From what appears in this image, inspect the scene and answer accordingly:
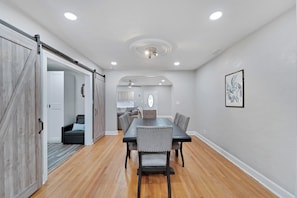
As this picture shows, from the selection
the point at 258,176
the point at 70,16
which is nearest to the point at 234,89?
the point at 258,176

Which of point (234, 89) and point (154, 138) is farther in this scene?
point (234, 89)

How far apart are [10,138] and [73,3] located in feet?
5.69

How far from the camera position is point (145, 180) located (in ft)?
8.45

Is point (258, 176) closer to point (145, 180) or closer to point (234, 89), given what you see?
point (234, 89)

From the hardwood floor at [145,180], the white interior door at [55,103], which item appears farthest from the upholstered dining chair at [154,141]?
the white interior door at [55,103]

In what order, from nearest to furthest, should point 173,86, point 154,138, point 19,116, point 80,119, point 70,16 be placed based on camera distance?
point 19,116, point 154,138, point 70,16, point 80,119, point 173,86

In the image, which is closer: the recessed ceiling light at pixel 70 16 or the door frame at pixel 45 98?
the recessed ceiling light at pixel 70 16

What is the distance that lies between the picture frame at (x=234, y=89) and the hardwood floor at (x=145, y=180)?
1258 mm

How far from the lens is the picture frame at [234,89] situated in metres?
3.03

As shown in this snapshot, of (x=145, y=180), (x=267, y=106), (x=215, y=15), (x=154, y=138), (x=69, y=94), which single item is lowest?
(x=145, y=180)

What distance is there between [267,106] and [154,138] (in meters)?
1.79

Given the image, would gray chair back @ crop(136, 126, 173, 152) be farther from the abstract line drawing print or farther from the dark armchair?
the dark armchair

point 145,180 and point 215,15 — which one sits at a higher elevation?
point 215,15

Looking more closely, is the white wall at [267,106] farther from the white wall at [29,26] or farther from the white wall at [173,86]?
the white wall at [29,26]
